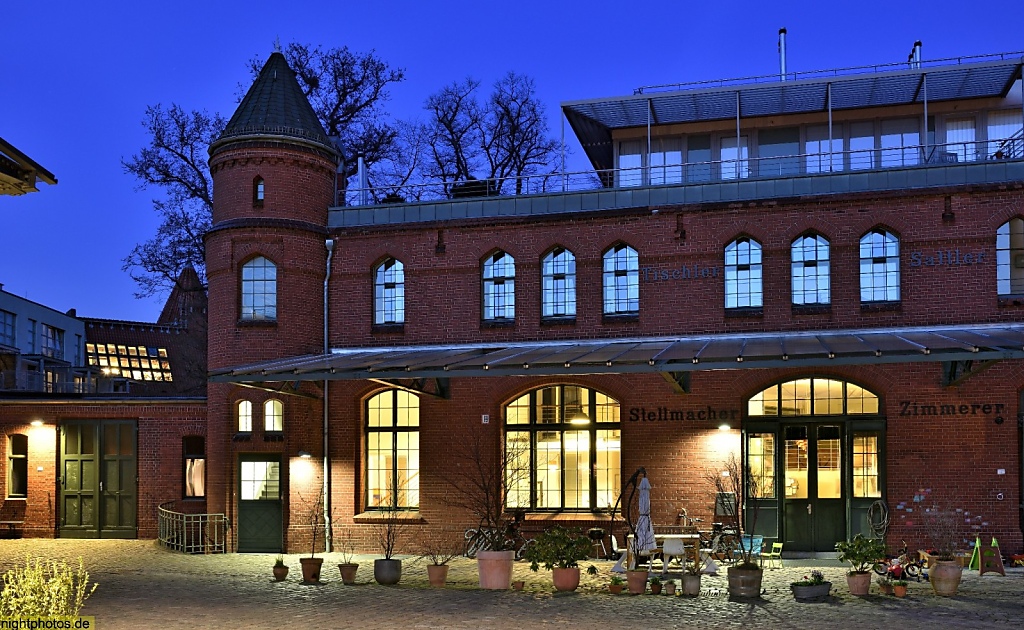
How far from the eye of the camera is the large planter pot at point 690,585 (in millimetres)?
15742

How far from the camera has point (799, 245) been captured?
20453mm

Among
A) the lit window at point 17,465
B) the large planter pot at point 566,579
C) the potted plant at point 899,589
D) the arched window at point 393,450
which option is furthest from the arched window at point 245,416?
the potted plant at point 899,589

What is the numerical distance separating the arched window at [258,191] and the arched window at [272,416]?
3.85 metres

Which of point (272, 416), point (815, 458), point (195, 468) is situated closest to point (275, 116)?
point (272, 416)

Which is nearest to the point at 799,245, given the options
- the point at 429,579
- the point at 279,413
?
the point at 429,579

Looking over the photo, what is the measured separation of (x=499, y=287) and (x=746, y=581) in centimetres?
844

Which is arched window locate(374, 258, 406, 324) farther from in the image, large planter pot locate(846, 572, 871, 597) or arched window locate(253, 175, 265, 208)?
large planter pot locate(846, 572, 871, 597)

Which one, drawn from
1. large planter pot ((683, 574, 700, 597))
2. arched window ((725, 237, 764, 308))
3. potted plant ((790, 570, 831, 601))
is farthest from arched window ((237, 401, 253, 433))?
potted plant ((790, 570, 831, 601))

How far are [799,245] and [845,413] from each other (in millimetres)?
3028

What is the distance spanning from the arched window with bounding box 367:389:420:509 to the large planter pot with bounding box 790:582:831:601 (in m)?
8.62

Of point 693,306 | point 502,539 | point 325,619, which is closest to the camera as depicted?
point 325,619

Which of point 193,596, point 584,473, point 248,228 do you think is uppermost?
point 248,228

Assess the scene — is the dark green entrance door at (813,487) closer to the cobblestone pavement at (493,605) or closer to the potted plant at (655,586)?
the cobblestone pavement at (493,605)

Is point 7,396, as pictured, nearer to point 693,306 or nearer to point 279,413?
point 279,413
